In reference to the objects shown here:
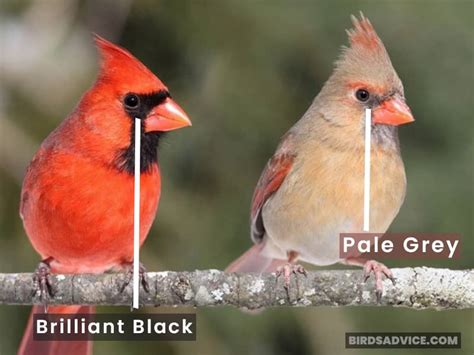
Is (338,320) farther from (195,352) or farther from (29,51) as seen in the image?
(29,51)

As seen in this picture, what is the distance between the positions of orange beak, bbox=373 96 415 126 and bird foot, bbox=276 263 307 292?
389mm

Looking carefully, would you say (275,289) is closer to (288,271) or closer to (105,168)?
(288,271)

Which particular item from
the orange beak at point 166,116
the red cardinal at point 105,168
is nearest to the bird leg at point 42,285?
the red cardinal at point 105,168

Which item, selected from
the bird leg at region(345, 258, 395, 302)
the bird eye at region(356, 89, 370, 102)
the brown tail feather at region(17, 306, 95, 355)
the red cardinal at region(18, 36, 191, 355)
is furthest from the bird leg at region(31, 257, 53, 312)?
the bird eye at region(356, 89, 370, 102)

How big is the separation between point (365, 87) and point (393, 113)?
0.31 feet

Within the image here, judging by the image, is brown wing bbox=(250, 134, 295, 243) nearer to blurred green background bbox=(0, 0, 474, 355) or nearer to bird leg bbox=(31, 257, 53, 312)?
blurred green background bbox=(0, 0, 474, 355)

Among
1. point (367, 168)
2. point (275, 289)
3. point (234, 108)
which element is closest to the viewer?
point (275, 289)

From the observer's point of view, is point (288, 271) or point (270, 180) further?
point (270, 180)

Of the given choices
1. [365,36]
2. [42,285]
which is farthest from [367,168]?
[42,285]

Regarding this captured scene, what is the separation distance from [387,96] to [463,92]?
51 centimetres

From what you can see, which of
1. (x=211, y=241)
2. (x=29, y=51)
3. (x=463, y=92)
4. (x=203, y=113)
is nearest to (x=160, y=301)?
(x=211, y=241)

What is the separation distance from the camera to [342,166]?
2.76m

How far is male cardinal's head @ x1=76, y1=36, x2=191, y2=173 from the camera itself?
268 centimetres

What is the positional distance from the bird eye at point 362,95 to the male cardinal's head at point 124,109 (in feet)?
1.31
